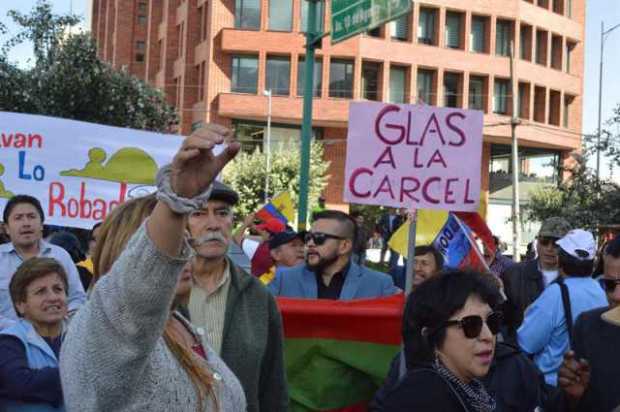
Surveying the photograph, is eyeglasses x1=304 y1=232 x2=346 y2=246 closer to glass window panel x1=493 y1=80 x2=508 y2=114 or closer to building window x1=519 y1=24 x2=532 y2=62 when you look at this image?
glass window panel x1=493 y1=80 x2=508 y2=114

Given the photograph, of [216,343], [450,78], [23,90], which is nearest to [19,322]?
[216,343]

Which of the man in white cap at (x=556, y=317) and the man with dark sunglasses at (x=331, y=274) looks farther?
the man with dark sunglasses at (x=331, y=274)

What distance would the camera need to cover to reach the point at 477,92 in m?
49.1

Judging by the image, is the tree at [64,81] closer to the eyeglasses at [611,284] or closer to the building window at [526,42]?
the eyeglasses at [611,284]

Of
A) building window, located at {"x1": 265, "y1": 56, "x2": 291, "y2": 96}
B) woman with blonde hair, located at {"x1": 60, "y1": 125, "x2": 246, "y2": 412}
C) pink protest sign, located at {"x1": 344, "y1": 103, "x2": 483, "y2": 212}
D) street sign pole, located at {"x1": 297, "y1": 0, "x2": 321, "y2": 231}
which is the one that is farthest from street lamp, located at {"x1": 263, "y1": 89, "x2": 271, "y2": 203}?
woman with blonde hair, located at {"x1": 60, "y1": 125, "x2": 246, "y2": 412}

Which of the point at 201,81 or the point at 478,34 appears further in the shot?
the point at 478,34

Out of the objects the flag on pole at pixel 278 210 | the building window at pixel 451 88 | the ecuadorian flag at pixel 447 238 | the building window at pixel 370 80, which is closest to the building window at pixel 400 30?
the building window at pixel 370 80

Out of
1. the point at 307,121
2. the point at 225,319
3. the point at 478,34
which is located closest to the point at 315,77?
the point at 478,34

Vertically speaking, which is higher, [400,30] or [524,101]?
[400,30]

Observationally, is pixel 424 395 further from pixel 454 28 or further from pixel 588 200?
pixel 454 28

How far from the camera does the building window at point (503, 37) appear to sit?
163ft

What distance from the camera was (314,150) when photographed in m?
43.8

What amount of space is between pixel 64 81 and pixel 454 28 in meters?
27.5

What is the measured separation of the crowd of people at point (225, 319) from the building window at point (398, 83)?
131 ft
